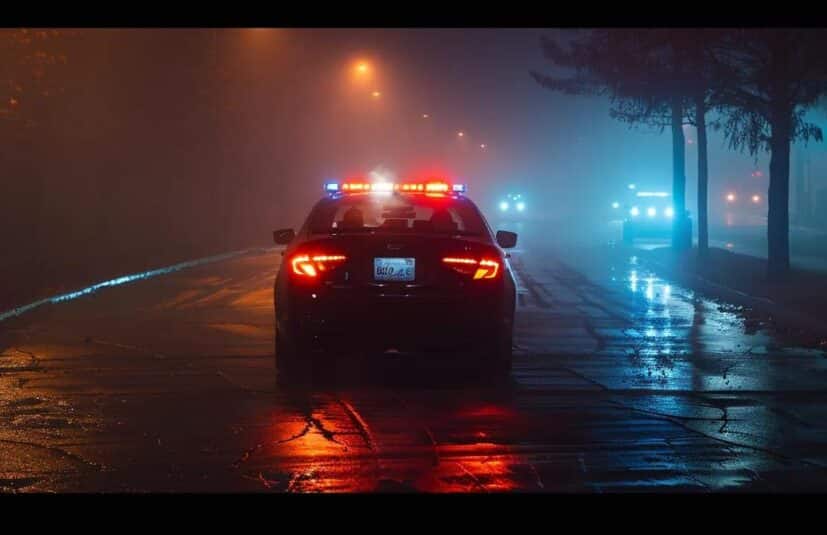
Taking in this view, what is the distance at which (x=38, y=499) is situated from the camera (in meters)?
7.04

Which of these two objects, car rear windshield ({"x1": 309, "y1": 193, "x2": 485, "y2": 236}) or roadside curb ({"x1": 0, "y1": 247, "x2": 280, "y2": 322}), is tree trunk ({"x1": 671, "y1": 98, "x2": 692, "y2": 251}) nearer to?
roadside curb ({"x1": 0, "y1": 247, "x2": 280, "y2": 322})

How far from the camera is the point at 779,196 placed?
2362cm

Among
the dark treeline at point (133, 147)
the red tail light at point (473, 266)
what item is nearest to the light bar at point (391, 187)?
the red tail light at point (473, 266)

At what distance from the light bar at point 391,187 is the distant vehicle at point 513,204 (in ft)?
237

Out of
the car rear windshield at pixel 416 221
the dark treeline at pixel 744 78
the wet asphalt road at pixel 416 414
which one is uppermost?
the dark treeline at pixel 744 78

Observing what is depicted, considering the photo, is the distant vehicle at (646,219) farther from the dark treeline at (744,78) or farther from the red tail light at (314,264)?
the red tail light at (314,264)

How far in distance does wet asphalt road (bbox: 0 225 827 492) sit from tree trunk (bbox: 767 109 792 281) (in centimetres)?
647

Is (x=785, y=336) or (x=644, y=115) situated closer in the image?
(x=785, y=336)

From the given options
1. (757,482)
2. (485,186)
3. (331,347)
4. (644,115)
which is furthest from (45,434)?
(485,186)

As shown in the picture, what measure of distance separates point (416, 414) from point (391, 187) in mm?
3853

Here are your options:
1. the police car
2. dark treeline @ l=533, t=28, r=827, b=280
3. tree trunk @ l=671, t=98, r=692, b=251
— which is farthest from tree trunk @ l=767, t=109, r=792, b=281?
the police car

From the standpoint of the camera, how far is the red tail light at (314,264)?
35.8 ft

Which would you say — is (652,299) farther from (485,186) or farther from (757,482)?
(485,186)

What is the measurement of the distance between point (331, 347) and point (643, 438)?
310cm
